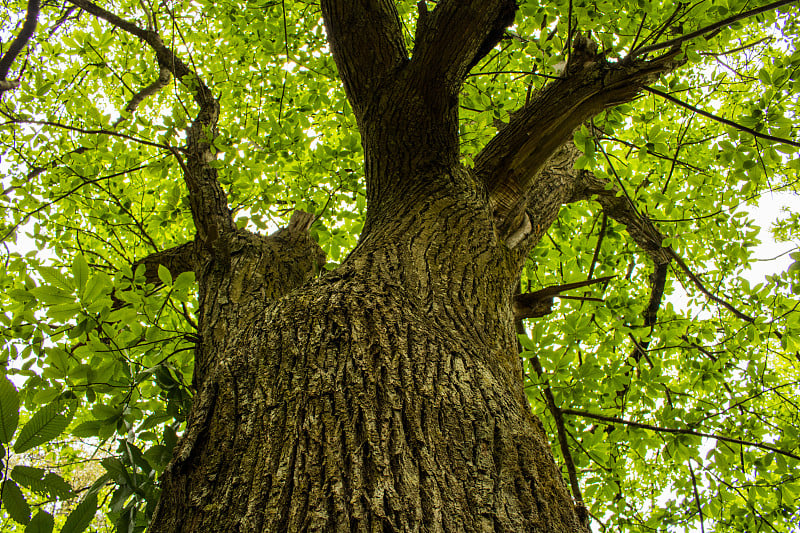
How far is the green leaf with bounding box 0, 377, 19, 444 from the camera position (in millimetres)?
844

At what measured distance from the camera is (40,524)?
2.61ft

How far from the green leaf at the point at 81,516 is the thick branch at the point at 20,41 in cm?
275

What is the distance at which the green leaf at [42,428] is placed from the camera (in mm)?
945

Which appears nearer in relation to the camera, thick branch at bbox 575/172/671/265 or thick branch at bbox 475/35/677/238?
thick branch at bbox 475/35/677/238

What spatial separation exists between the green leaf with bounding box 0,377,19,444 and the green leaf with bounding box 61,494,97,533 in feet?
0.67

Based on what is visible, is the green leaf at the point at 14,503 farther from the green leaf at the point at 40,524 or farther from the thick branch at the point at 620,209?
the thick branch at the point at 620,209

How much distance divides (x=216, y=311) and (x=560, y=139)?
225cm

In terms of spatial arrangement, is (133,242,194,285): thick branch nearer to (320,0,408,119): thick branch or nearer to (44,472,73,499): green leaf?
(320,0,408,119): thick branch

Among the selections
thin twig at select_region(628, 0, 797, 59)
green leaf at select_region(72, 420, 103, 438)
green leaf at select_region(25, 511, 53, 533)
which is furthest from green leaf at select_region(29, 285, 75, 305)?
thin twig at select_region(628, 0, 797, 59)

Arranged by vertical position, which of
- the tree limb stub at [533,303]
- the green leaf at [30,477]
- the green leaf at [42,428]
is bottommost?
the green leaf at [30,477]

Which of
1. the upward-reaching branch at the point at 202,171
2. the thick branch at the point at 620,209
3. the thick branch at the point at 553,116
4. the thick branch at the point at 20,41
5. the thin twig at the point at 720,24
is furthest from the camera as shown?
the thick branch at the point at 620,209

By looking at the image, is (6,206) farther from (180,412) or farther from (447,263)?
(447,263)

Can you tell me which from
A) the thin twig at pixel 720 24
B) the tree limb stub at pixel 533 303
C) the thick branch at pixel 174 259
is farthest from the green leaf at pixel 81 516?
the thick branch at pixel 174 259

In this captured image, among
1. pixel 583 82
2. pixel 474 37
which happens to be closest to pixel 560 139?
pixel 583 82
